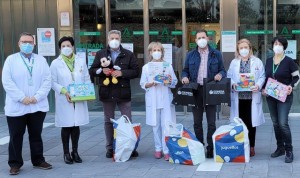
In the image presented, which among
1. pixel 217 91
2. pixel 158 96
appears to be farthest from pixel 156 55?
pixel 217 91

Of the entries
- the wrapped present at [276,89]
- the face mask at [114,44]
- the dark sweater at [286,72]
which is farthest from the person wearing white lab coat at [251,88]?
the face mask at [114,44]

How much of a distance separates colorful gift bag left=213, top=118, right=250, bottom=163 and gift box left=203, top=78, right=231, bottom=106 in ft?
1.13

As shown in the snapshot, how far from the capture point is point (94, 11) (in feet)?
37.1

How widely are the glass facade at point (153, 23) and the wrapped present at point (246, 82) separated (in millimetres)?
3801

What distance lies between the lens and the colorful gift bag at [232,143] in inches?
251

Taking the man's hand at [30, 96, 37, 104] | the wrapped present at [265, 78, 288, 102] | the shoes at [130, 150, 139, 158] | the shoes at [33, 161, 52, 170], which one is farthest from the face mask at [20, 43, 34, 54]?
the wrapped present at [265, 78, 288, 102]

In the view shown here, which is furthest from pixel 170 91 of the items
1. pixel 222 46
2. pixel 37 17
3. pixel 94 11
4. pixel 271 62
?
pixel 37 17

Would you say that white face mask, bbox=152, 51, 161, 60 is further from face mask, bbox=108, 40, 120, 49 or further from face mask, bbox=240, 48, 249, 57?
face mask, bbox=240, 48, 249, 57

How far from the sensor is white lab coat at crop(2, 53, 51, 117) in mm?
6188

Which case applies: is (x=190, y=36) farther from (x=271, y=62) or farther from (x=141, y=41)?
(x=271, y=62)

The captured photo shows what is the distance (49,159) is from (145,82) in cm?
193

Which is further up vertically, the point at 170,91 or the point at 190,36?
the point at 190,36

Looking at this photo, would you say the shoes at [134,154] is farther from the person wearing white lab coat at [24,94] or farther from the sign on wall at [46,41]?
the sign on wall at [46,41]

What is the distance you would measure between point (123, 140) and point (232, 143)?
5.15ft
